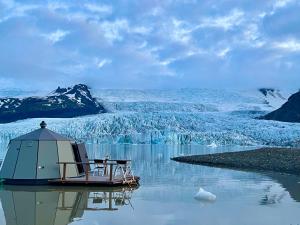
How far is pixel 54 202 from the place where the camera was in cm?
1222

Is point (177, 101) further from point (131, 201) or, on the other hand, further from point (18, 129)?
point (131, 201)

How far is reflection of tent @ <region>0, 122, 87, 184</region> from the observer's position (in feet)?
54.2

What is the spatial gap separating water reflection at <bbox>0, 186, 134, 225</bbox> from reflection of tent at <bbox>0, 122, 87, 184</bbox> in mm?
992

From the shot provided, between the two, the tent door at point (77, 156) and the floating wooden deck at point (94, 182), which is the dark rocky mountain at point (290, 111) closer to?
the tent door at point (77, 156)

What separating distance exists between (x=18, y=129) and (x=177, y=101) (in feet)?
87.4

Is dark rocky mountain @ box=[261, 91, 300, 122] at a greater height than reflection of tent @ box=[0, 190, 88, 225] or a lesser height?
greater

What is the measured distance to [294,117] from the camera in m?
87.3

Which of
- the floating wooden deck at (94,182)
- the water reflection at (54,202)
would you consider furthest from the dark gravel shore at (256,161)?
the water reflection at (54,202)

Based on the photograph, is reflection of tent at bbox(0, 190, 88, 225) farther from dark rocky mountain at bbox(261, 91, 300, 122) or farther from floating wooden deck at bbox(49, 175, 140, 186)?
dark rocky mountain at bbox(261, 91, 300, 122)

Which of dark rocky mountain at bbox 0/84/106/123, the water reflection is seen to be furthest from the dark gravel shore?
dark rocky mountain at bbox 0/84/106/123

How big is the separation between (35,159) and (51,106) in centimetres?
9426

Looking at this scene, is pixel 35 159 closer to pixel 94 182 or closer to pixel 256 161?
pixel 94 182

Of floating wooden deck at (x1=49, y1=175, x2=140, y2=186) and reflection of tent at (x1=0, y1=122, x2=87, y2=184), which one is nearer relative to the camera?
→ floating wooden deck at (x1=49, y1=175, x2=140, y2=186)

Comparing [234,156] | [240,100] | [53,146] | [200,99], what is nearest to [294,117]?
[240,100]
